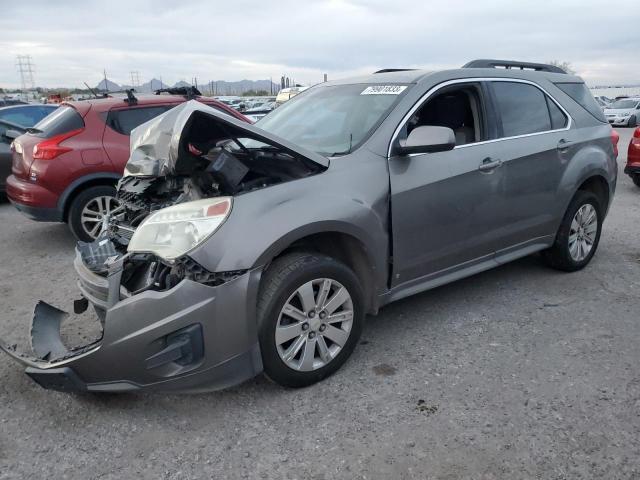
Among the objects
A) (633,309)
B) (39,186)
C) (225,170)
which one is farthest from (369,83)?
(39,186)

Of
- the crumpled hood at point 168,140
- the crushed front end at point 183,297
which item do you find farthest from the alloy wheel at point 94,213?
the crushed front end at point 183,297

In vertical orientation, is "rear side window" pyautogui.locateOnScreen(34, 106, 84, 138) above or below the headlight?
above

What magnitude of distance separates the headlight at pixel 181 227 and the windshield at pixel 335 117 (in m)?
0.95

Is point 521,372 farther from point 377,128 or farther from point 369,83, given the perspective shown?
point 369,83

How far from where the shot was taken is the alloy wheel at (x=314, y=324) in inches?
109

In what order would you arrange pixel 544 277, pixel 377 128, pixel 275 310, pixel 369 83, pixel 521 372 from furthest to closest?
pixel 544 277
pixel 369 83
pixel 377 128
pixel 521 372
pixel 275 310

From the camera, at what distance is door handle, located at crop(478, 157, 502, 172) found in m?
3.61

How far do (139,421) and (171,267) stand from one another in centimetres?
82

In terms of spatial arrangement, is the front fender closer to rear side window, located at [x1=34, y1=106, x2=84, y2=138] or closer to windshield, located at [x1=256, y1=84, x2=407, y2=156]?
windshield, located at [x1=256, y1=84, x2=407, y2=156]

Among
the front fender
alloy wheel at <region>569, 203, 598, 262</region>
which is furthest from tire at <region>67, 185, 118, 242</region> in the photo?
alloy wheel at <region>569, 203, 598, 262</region>

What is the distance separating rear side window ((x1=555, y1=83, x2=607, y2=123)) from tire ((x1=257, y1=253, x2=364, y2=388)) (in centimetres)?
→ 287

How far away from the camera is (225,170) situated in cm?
271

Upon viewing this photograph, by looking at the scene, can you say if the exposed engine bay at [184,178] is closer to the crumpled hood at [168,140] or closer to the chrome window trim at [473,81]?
the crumpled hood at [168,140]

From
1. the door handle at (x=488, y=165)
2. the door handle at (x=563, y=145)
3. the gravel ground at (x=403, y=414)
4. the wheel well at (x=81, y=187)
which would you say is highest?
the door handle at (x=563, y=145)
